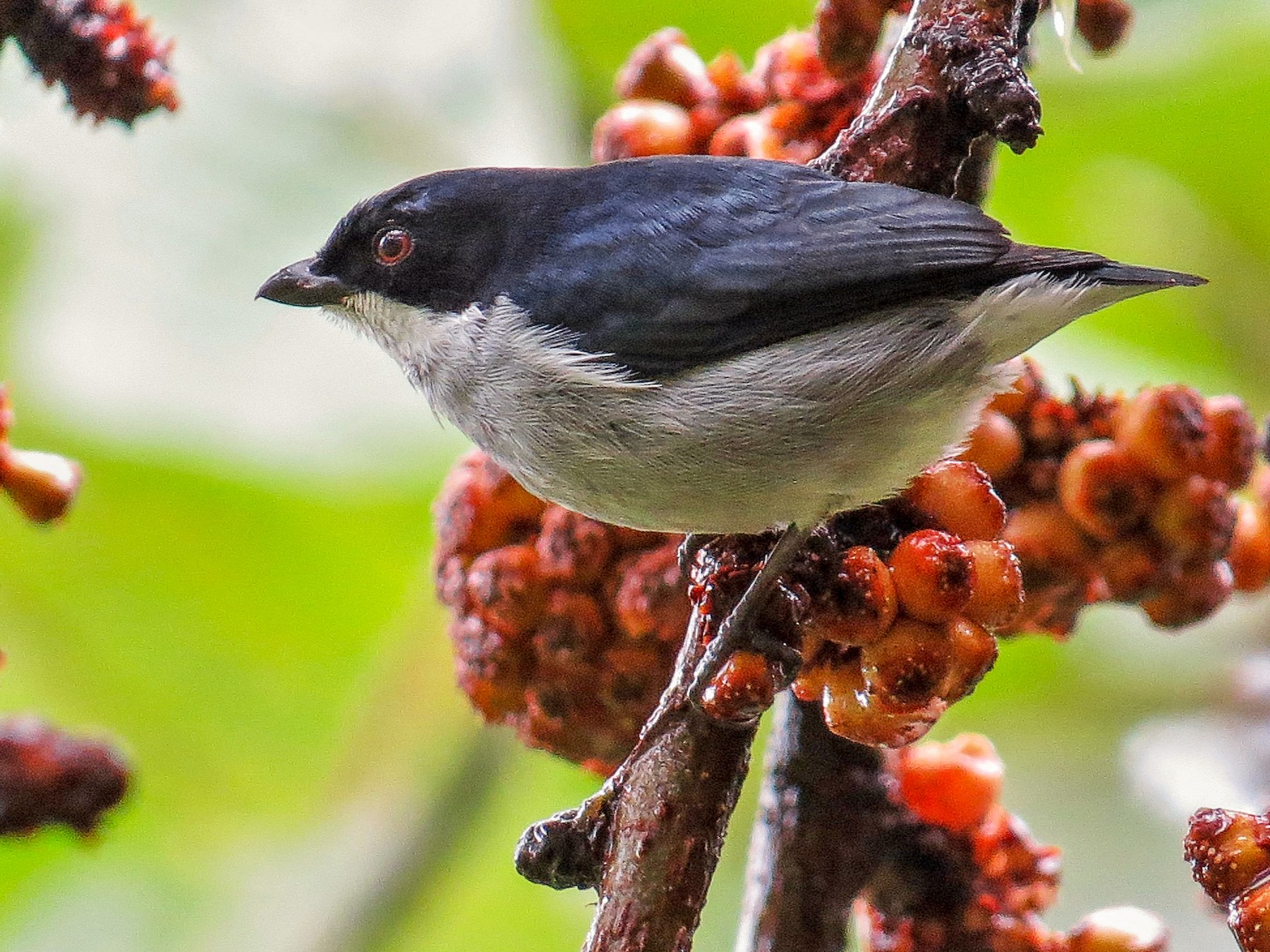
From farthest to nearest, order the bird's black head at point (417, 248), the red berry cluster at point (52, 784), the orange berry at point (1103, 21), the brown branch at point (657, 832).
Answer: the bird's black head at point (417, 248), the orange berry at point (1103, 21), the red berry cluster at point (52, 784), the brown branch at point (657, 832)

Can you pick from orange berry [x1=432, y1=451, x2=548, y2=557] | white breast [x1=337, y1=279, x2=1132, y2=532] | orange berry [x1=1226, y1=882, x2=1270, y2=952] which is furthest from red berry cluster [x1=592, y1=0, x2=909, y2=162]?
orange berry [x1=1226, y1=882, x2=1270, y2=952]

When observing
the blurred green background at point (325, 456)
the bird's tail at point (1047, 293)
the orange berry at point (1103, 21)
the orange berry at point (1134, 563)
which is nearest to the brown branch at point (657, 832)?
the orange berry at point (1134, 563)

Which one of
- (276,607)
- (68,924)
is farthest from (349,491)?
(68,924)

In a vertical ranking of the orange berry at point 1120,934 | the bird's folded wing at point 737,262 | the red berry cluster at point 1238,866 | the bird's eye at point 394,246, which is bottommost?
the red berry cluster at point 1238,866

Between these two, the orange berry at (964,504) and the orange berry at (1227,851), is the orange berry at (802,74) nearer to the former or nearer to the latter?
the orange berry at (964,504)

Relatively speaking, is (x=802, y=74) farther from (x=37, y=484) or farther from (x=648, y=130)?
(x=37, y=484)

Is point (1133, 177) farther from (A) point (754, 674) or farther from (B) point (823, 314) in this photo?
(A) point (754, 674)
